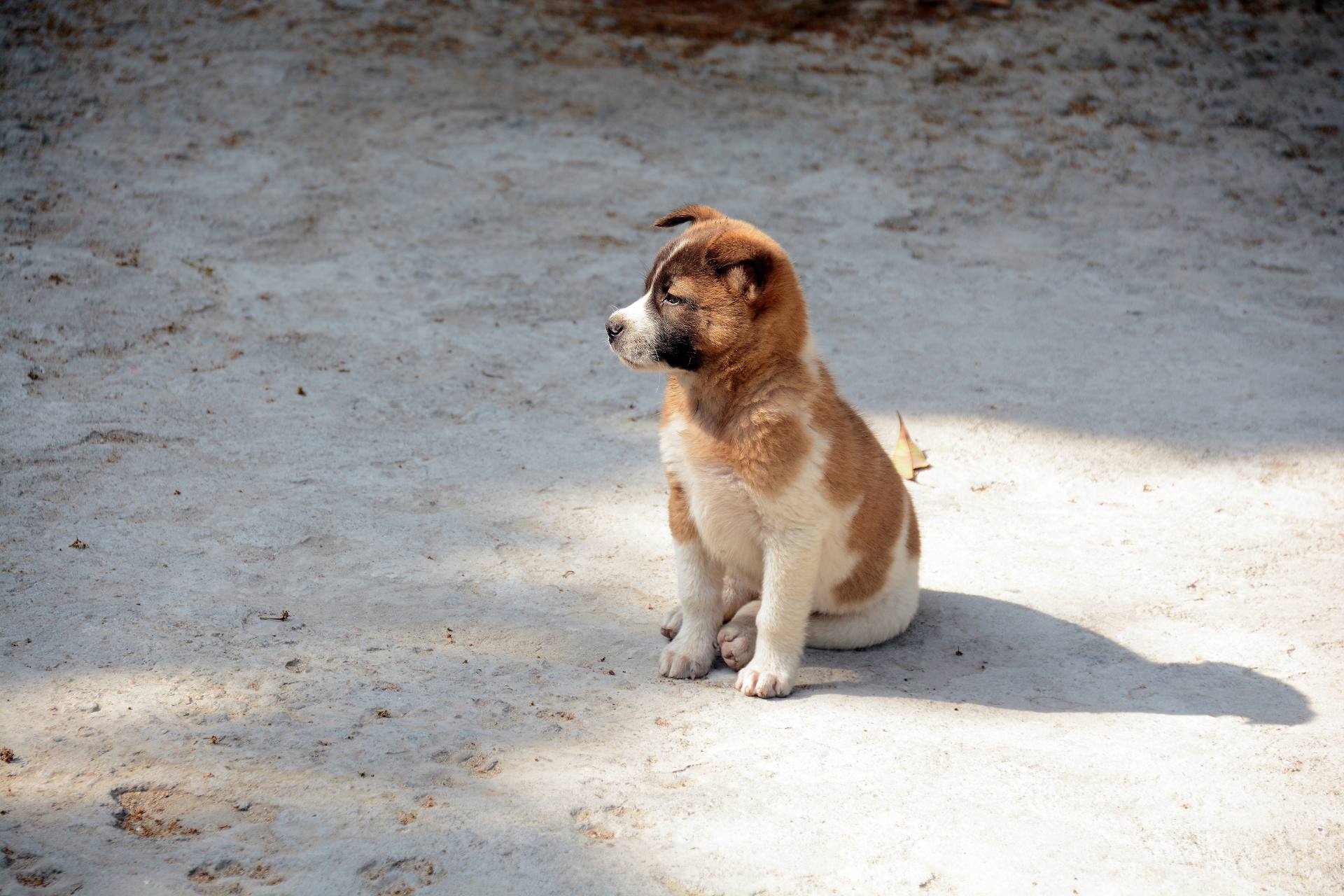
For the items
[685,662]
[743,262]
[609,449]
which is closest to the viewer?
[743,262]

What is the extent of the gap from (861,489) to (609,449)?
2.03 m

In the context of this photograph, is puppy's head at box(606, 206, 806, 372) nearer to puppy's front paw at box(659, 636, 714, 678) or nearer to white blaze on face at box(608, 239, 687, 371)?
white blaze on face at box(608, 239, 687, 371)

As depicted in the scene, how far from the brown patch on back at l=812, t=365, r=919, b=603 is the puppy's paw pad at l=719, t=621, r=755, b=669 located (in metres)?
0.33

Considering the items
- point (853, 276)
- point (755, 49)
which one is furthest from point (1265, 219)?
point (755, 49)

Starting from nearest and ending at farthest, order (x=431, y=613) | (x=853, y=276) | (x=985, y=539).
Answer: (x=431, y=613) < (x=985, y=539) < (x=853, y=276)

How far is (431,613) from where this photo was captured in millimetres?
4176

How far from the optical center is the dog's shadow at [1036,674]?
3910 millimetres

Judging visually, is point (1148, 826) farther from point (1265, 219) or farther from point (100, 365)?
point (1265, 219)

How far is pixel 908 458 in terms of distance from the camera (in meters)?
5.73

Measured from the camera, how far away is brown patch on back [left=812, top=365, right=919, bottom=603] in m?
3.81

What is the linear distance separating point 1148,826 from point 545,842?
1.61 meters

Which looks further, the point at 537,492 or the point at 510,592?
the point at 537,492

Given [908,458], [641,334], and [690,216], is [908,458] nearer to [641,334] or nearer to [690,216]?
[690,216]

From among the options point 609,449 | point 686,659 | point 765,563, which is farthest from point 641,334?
point 609,449
